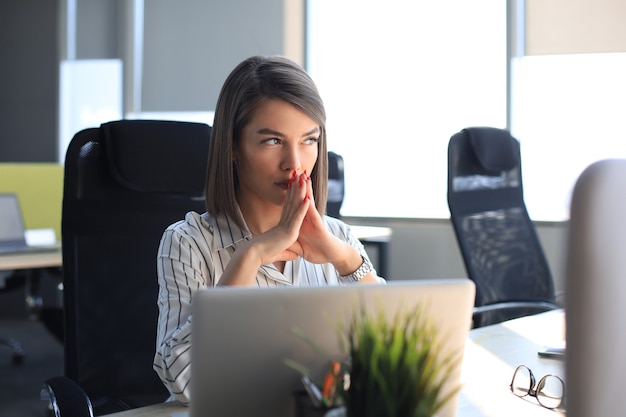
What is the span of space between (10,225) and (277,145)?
246 centimetres

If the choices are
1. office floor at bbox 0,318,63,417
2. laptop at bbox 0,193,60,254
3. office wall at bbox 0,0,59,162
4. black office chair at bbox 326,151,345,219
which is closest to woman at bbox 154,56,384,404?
black office chair at bbox 326,151,345,219

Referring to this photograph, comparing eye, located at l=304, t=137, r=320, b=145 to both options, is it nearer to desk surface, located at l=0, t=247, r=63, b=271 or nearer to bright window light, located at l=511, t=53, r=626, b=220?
desk surface, located at l=0, t=247, r=63, b=271

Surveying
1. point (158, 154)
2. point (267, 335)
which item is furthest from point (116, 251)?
point (267, 335)

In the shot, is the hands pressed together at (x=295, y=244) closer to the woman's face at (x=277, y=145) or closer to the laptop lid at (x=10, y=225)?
the woman's face at (x=277, y=145)

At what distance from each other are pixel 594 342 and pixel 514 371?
745 mm

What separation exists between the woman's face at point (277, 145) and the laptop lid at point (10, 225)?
2384 mm

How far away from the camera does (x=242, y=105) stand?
1.49 meters

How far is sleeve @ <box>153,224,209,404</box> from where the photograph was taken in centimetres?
127

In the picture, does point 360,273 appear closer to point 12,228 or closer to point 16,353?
point 12,228

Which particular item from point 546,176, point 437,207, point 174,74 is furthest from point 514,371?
point 174,74

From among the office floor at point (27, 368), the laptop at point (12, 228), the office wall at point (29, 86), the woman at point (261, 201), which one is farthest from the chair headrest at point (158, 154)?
the office wall at point (29, 86)

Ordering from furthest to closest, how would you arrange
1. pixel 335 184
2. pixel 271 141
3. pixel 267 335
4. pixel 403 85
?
pixel 403 85
pixel 335 184
pixel 271 141
pixel 267 335

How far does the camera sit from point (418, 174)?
4.78 metres

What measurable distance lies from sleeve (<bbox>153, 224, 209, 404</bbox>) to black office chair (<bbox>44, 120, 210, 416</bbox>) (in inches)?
12.5
